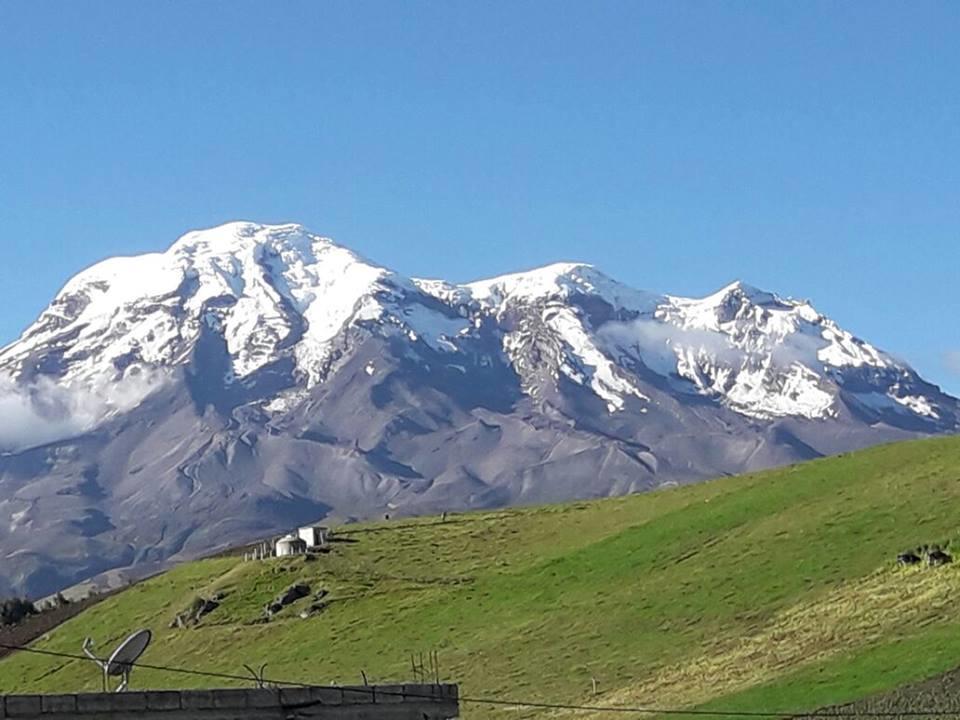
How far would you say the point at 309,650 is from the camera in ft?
344

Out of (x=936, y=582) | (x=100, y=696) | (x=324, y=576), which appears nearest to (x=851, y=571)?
(x=936, y=582)

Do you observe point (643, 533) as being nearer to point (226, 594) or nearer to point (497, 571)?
point (497, 571)

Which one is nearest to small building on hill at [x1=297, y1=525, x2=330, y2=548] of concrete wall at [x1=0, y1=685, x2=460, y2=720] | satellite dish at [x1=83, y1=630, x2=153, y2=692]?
concrete wall at [x1=0, y1=685, x2=460, y2=720]

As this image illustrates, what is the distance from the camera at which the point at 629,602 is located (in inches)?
3853

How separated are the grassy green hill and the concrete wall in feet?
99.7

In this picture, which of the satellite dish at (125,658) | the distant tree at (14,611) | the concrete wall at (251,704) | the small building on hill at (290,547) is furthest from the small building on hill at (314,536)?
the satellite dish at (125,658)

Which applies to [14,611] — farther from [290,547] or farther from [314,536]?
[290,547]

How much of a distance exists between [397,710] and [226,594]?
82.7 meters

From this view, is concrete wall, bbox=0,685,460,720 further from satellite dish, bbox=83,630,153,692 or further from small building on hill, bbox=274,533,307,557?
small building on hill, bbox=274,533,307,557

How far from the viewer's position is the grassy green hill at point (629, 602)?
256ft

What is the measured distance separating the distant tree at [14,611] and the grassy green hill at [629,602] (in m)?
9.56

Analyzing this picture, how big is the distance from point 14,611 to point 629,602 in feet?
208

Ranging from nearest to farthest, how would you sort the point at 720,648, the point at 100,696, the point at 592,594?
the point at 100,696
the point at 720,648
the point at 592,594

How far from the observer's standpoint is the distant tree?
142125mm
